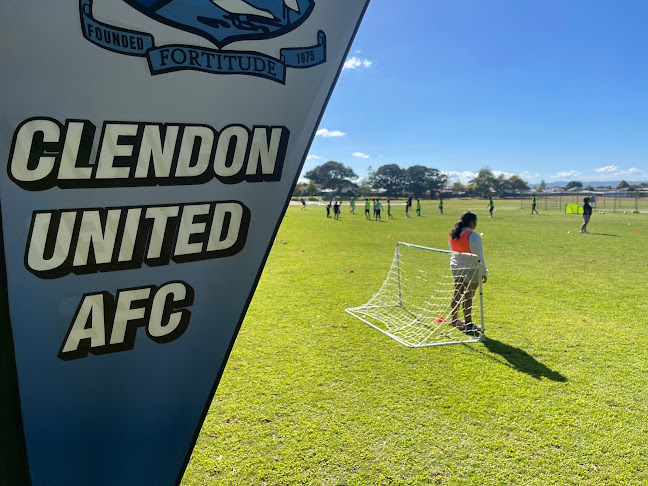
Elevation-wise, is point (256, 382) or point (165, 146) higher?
point (165, 146)

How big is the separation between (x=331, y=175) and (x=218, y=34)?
14556cm

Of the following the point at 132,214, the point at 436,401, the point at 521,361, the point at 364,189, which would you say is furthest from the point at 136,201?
the point at 364,189

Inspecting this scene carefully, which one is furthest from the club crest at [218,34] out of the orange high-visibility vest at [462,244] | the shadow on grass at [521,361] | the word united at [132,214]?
the orange high-visibility vest at [462,244]

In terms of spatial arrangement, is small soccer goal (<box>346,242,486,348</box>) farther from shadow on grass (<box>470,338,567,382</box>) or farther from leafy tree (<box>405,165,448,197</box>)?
leafy tree (<box>405,165,448,197</box>)

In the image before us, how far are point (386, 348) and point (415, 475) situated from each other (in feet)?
8.26

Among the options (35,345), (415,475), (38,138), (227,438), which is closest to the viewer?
(38,138)

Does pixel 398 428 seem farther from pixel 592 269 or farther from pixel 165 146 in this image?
pixel 592 269

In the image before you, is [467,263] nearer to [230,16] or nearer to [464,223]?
[464,223]

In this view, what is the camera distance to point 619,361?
502 cm

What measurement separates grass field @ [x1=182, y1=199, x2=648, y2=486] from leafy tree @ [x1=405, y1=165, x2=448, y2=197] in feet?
386

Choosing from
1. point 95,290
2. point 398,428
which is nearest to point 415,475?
point 398,428

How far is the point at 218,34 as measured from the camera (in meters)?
1.55

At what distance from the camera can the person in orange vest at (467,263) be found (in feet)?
19.2

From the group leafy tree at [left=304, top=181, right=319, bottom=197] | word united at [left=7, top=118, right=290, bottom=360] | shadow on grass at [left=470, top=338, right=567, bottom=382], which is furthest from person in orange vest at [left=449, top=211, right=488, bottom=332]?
leafy tree at [left=304, top=181, right=319, bottom=197]
